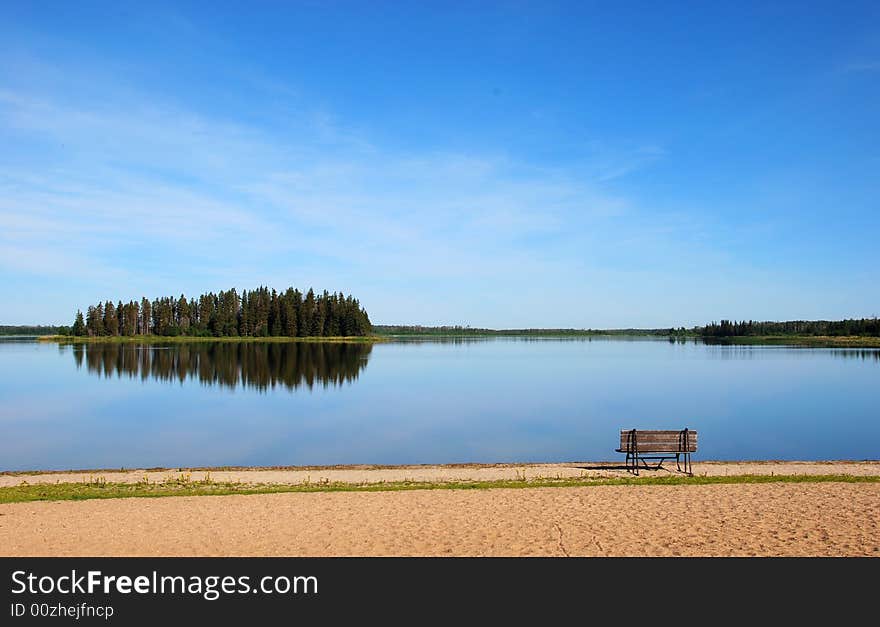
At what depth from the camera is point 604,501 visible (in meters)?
13.6

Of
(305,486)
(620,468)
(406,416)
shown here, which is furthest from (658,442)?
(406,416)

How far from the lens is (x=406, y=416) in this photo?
33750mm

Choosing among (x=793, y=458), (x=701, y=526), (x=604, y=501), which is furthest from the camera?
(x=793, y=458)

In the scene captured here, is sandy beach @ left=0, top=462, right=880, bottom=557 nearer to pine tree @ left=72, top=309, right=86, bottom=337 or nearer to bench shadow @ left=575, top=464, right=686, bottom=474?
bench shadow @ left=575, top=464, right=686, bottom=474

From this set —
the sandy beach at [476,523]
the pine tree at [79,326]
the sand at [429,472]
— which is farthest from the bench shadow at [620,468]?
the pine tree at [79,326]

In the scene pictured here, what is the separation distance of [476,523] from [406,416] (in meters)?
22.2

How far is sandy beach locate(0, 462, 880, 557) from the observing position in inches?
399

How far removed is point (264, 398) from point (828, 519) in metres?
34.4

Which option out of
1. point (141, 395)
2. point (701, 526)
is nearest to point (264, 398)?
point (141, 395)

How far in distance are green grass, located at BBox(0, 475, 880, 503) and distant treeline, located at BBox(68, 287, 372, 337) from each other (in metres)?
144
